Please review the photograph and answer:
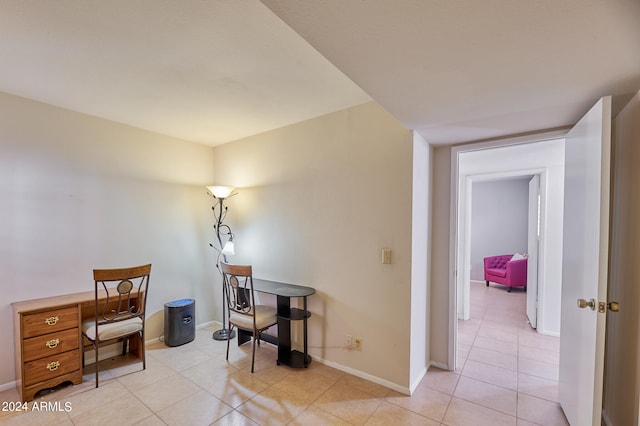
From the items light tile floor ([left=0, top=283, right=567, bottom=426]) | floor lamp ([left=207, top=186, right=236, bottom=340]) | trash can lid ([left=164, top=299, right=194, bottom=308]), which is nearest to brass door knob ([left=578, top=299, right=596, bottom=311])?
light tile floor ([left=0, top=283, right=567, bottom=426])

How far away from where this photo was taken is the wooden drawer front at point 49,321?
2160 millimetres

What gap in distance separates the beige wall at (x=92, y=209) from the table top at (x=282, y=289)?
121 centimetres

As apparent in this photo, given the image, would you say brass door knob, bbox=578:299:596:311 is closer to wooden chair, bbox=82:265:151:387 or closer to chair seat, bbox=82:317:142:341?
wooden chair, bbox=82:265:151:387

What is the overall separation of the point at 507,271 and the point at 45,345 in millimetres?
6939

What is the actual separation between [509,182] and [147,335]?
762 centimetres

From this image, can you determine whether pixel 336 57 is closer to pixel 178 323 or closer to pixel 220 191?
pixel 220 191

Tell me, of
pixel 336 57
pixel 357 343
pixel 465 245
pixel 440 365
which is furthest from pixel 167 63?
pixel 465 245

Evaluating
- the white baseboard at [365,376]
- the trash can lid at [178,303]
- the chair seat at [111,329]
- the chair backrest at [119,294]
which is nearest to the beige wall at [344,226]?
the white baseboard at [365,376]

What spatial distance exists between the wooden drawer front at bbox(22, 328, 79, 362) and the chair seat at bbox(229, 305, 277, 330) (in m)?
1.30

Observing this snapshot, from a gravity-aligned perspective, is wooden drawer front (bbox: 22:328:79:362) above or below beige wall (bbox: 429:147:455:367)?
below

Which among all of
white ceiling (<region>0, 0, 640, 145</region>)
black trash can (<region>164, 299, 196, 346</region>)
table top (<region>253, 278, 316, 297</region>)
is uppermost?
white ceiling (<region>0, 0, 640, 145</region>)

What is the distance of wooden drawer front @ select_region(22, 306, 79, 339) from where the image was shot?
7.09ft

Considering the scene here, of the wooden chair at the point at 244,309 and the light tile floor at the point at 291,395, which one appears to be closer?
the light tile floor at the point at 291,395

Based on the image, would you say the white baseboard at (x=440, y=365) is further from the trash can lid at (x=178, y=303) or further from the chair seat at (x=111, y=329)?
the chair seat at (x=111, y=329)
